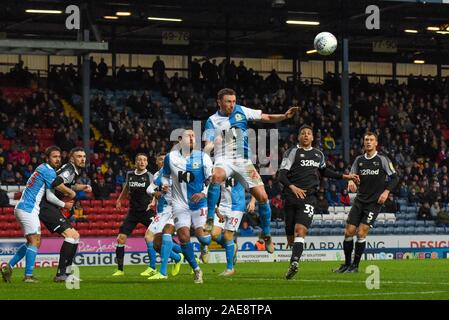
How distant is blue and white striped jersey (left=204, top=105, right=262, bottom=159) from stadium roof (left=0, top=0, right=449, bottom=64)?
19.8 metres

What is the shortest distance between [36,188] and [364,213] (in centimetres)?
657

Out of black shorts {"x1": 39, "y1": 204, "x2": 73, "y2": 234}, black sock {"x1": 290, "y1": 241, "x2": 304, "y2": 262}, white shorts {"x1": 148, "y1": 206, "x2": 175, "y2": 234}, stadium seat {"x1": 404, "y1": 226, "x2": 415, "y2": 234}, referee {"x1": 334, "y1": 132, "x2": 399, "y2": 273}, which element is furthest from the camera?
stadium seat {"x1": 404, "y1": 226, "x2": 415, "y2": 234}

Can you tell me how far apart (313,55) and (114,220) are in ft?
73.2

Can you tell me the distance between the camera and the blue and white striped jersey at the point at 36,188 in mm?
18438

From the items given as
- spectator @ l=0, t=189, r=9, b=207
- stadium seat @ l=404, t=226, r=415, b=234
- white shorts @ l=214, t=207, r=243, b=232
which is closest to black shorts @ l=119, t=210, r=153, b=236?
white shorts @ l=214, t=207, r=243, b=232

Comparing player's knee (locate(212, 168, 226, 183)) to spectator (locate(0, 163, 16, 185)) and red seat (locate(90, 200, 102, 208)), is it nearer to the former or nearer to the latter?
spectator (locate(0, 163, 16, 185))

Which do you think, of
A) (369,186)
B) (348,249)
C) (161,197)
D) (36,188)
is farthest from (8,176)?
(369,186)

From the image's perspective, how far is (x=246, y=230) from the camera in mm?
34875

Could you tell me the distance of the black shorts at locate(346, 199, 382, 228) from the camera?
68.6 ft

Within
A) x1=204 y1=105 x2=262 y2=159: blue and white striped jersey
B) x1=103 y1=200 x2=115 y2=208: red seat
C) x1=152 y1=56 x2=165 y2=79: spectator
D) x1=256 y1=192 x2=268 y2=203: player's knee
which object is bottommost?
x1=103 y1=200 x2=115 y2=208: red seat

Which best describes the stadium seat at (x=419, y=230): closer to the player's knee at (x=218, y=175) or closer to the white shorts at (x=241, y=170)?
the white shorts at (x=241, y=170)

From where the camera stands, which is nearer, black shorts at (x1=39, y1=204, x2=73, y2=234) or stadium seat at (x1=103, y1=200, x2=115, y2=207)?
black shorts at (x1=39, y1=204, x2=73, y2=234)
